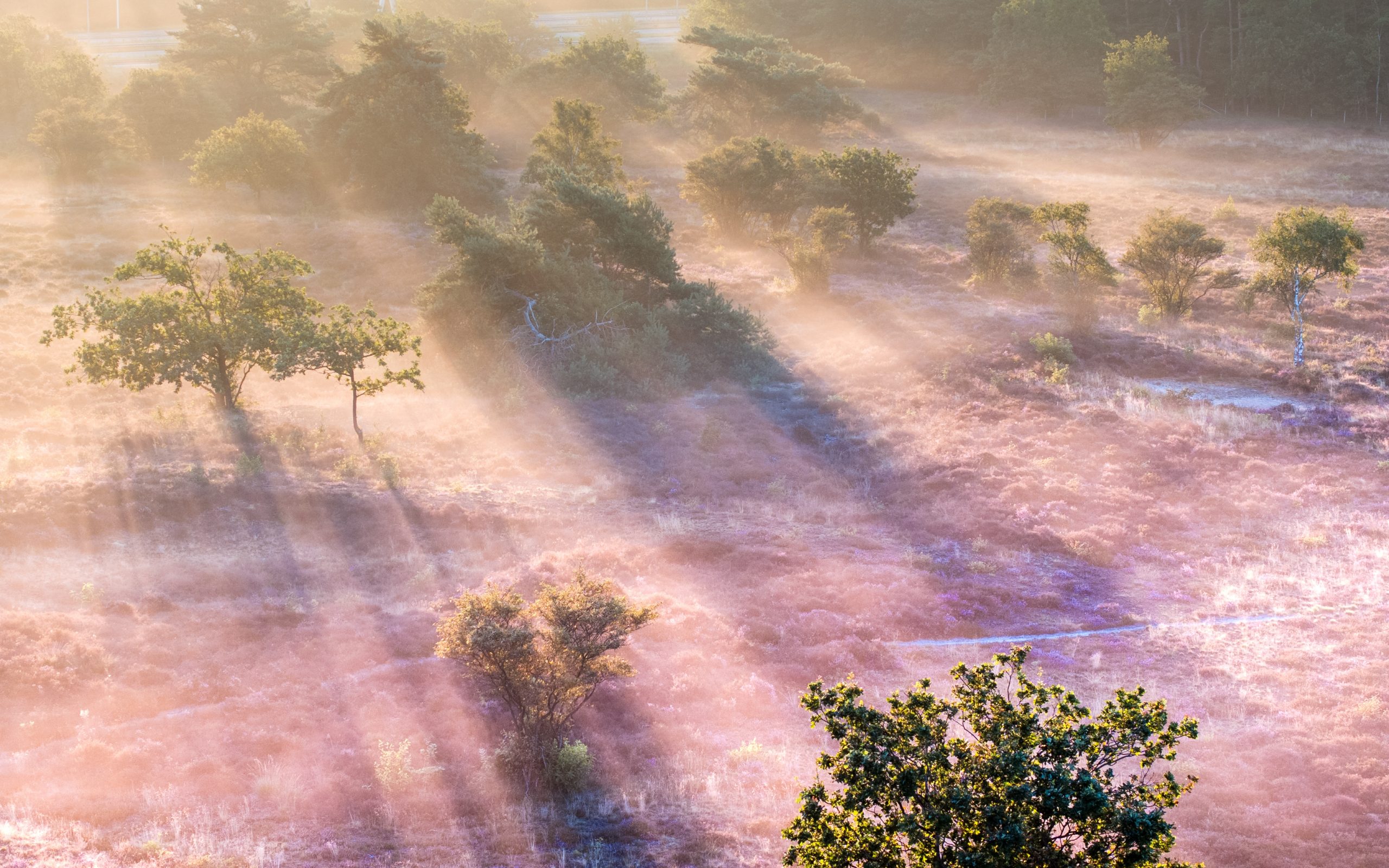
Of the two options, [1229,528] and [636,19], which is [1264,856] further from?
[636,19]

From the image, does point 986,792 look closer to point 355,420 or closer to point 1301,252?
point 355,420

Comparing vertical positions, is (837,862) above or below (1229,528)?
above

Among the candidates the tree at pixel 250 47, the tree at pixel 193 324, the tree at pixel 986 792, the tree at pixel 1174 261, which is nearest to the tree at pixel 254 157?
the tree at pixel 250 47

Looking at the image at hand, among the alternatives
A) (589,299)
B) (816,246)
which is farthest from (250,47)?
(816,246)

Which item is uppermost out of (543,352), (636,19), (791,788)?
(636,19)

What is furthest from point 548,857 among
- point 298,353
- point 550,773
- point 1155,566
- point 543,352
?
point 543,352

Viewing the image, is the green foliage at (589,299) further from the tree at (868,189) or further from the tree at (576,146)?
the tree at (868,189)

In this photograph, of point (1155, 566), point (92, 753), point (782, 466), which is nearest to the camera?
point (92, 753)
